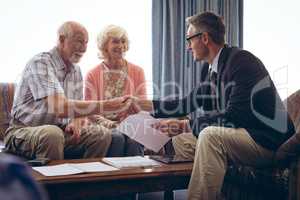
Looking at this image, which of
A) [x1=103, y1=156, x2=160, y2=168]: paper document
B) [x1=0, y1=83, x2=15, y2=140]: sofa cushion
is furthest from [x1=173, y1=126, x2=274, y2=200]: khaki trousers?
[x1=0, y1=83, x2=15, y2=140]: sofa cushion

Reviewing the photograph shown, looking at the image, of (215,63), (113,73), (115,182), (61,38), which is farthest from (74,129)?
(215,63)

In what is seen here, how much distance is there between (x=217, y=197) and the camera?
70.6 inches

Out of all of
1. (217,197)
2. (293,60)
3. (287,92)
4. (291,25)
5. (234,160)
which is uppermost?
(291,25)

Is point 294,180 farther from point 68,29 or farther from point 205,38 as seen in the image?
point 68,29

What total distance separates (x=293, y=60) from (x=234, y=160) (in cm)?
186

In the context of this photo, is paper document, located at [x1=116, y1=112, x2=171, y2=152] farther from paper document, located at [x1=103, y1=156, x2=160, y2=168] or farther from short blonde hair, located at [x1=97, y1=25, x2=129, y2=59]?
short blonde hair, located at [x1=97, y1=25, x2=129, y2=59]

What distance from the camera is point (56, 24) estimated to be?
3246 mm

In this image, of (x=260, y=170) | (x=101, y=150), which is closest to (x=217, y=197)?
→ (x=260, y=170)

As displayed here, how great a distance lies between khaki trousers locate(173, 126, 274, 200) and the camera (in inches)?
69.7

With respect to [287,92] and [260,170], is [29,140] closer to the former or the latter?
[260,170]

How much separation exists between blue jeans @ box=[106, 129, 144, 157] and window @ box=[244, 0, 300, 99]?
1495 millimetres

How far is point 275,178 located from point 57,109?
4.08 feet

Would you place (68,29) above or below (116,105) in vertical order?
above

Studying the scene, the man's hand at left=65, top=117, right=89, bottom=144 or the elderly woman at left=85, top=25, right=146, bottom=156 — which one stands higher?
the elderly woman at left=85, top=25, right=146, bottom=156
